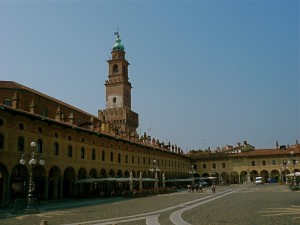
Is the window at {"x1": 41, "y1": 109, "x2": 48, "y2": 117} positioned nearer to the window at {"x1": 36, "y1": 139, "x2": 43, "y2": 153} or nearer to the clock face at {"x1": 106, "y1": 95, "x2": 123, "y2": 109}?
the window at {"x1": 36, "y1": 139, "x2": 43, "y2": 153}

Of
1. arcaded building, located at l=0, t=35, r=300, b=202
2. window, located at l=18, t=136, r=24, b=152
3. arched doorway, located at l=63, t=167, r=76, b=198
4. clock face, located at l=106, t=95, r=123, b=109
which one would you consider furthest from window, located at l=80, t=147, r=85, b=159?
clock face, located at l=106, t=95, r=123, b=109

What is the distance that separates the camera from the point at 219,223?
14883mm

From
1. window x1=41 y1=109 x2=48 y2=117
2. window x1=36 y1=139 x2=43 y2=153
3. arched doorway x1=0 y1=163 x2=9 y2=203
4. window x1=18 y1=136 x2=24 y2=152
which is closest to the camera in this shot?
arched doorway x1=0 y1=163 x2=9 y2=203

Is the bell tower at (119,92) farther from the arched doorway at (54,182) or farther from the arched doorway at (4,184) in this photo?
the arched doorway at (4,184)

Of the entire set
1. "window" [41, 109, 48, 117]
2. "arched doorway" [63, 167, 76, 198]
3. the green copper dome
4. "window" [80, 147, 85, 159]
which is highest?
the green copper dome

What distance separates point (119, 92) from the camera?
8600 cm

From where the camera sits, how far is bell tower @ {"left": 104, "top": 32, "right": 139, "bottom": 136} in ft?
273

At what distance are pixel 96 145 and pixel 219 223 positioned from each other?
28709 millimetres

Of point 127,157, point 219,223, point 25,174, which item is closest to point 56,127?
point 25,174

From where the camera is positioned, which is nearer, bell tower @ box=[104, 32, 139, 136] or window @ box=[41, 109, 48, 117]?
window @ box=[41, 109, 48, 117]

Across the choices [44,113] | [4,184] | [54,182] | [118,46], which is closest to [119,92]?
[118,46]

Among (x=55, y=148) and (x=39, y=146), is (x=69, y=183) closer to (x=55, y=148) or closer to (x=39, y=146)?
(x=55, y=148)

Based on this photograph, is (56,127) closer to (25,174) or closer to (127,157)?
(25,174)

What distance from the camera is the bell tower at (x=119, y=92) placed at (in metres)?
83.1
